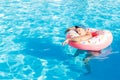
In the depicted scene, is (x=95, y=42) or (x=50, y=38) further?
(x=50, y=38)

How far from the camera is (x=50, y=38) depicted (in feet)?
26.0

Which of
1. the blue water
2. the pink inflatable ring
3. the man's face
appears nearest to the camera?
the blue water

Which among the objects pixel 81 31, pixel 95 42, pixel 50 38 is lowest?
pixel 95 42

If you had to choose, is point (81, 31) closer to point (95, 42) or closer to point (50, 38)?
point (95, 42)

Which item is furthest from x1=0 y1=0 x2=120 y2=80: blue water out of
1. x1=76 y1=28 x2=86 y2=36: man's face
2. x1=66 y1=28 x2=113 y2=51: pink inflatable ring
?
x1=76 y1=28 x2=86 y2=36: man's face

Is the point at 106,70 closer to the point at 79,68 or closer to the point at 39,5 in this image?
the point at 79,68

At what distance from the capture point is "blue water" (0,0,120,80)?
616cm

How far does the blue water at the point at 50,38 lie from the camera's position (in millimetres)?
6164

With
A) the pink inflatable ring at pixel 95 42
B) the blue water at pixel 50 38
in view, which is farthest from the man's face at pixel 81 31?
the blue water at pixel 50 38

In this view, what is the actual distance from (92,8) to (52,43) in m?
3.80

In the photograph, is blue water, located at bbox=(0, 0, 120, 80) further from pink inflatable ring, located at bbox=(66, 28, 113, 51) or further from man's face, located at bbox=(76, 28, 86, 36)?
man's face, located at bbox=(76, 28, 86, 36)

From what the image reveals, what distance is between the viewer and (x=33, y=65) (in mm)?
6441

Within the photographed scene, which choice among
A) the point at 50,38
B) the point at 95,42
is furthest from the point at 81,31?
the point at 50,38

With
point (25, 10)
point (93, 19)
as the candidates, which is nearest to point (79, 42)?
point (93, 19)
